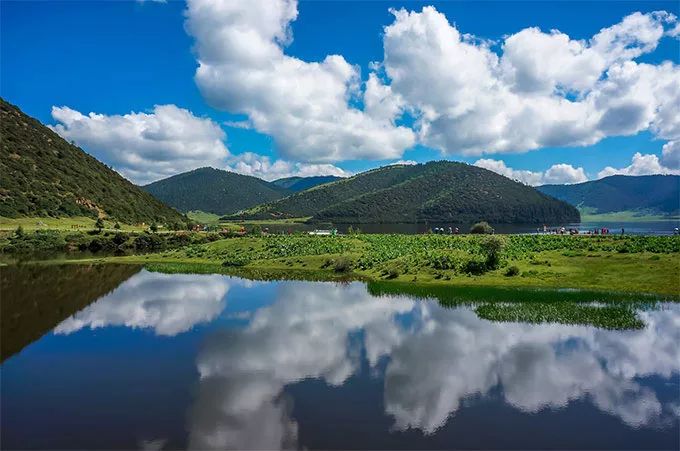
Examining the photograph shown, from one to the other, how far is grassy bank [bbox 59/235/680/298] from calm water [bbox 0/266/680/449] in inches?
550

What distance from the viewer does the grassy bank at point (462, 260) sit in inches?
2493

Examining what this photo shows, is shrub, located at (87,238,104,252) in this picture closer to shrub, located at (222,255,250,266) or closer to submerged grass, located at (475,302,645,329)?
shrub, located at (222,255,250,266)

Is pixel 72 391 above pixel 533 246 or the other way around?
the other way around

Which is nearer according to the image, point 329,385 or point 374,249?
point 329,385

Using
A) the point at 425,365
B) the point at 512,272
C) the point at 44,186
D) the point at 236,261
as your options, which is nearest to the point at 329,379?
the point at 425,365

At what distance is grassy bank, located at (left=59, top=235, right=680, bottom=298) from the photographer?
6331cm

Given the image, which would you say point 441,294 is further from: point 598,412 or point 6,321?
point 6,321

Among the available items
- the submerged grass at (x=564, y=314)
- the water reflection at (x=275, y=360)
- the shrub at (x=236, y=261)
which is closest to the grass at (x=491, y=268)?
the submerged grass at (x=564, y=314)

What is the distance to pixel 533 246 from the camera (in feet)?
294

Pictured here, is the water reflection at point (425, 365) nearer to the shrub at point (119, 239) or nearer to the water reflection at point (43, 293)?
the water reflection at point (43, 293)

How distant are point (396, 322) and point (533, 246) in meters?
53.9

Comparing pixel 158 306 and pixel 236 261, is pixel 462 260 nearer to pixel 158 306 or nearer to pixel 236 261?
pixel 236 261

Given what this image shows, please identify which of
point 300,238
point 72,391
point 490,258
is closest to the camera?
point 72,391

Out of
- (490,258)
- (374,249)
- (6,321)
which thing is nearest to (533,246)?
(490,258)
